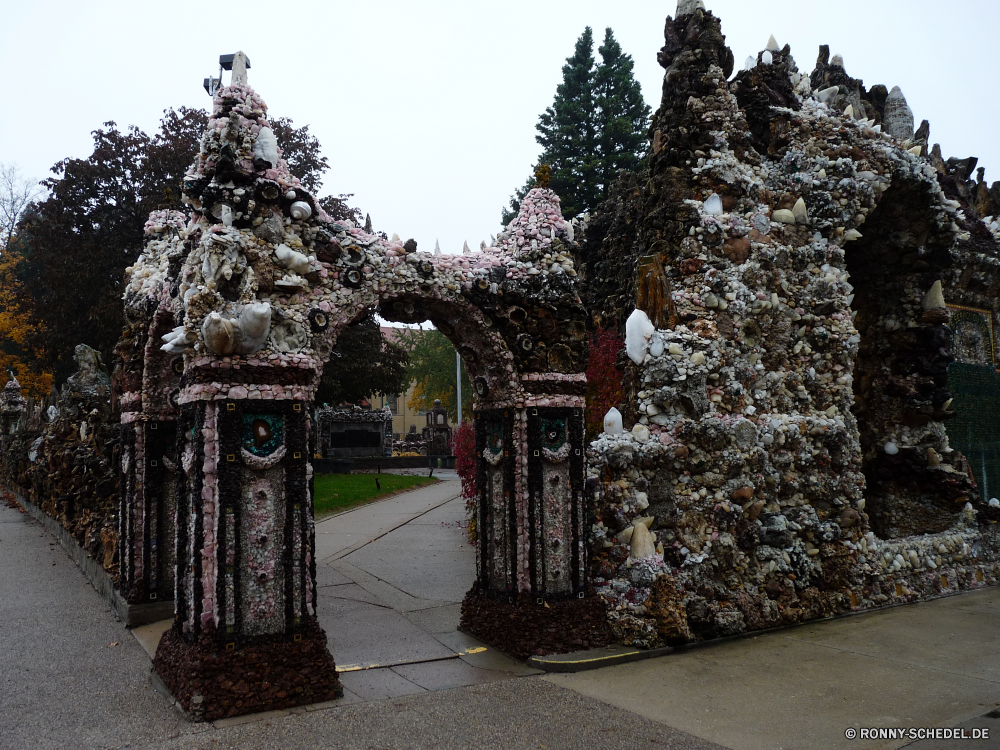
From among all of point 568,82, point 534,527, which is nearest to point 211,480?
point 534,527

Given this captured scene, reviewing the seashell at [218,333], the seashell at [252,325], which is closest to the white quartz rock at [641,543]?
the seashell at [252,325]

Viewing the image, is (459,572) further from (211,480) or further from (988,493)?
(988,493)

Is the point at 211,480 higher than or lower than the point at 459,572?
higher

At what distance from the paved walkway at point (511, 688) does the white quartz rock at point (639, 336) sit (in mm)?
2835

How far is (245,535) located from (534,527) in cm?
251

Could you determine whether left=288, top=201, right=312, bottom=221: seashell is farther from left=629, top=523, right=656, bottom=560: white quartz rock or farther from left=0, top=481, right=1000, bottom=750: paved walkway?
left=629, top=523, right=656, bottom=560: white quartz rock

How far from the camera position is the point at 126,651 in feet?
22.8

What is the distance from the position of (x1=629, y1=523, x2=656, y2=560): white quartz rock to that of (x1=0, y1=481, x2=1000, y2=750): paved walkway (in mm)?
939

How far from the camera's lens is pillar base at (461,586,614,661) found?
257 inches

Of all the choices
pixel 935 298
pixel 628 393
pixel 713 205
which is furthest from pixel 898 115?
pixel 628 393

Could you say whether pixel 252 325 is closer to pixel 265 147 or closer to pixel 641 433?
pixel 265 147

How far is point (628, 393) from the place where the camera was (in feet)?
25.2

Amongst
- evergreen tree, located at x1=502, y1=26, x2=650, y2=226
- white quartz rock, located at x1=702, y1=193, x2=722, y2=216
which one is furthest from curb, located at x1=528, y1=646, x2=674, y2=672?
evergreen tree, located at x1=502, y1=26, x2=650, y2=226

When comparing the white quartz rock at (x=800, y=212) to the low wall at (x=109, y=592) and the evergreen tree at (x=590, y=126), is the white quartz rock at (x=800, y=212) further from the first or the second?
the evergreen tree at (x=590, y=126)
